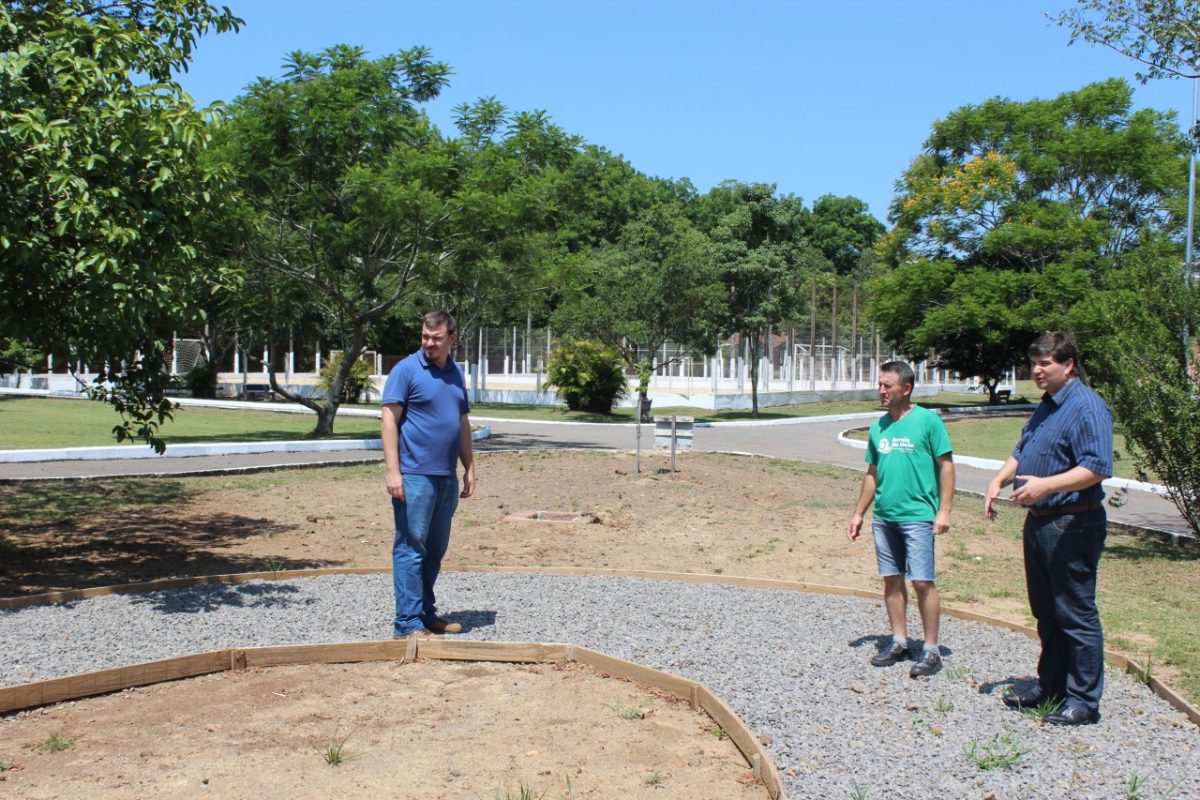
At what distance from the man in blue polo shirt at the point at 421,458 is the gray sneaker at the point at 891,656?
8.35ft

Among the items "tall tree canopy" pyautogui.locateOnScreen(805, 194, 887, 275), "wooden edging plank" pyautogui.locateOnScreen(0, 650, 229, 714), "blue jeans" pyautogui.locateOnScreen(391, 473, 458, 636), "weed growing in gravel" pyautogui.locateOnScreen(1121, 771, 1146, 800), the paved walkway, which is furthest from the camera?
"tall tree canopy" pyautogui.locateOnScreen(805, 194, 887, 275)

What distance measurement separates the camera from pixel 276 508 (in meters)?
12.6

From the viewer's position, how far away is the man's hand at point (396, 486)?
240 inches

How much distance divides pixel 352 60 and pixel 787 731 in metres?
18.8

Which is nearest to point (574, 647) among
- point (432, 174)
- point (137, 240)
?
point (137, 240)

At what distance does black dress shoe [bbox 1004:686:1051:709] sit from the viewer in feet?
17.5

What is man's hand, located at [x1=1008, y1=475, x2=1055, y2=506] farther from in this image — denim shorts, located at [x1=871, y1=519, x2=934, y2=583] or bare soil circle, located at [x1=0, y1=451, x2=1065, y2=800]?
bare soil circle, located at [x1=0, y1=451, x2=1065, y2=800]

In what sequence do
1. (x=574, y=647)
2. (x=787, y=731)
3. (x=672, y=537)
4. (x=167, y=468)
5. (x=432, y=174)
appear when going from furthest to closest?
(x=432, y=174) < (x=167, y=468) < (x=672, y=537) < (x=574, y=647) < (x=787, y=731)

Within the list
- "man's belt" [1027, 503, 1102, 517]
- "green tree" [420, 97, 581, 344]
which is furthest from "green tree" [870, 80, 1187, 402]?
"man's belt" [1027, 503, 1102, 517]

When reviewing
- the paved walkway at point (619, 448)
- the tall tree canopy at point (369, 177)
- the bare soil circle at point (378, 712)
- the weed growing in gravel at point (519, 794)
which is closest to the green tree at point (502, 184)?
the tall tree canopy at point (369, 177)

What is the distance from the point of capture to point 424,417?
6.29 metres

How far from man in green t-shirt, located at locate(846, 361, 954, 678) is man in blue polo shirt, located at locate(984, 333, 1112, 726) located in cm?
64

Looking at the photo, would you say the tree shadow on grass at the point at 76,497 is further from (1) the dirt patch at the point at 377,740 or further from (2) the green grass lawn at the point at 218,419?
(1) the dirt patch at the point at 377,740

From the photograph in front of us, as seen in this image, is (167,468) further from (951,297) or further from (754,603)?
(951,297)
